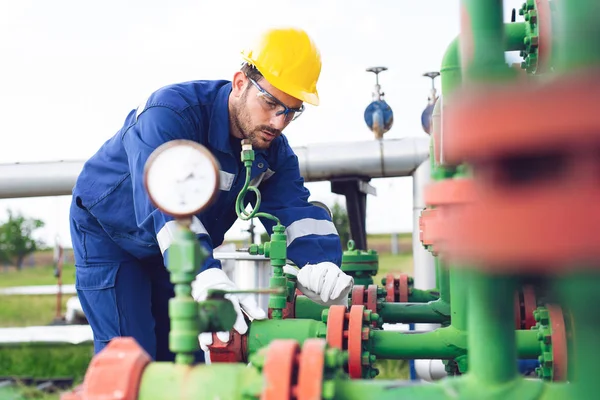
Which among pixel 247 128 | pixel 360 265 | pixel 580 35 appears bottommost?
pixel 360 265

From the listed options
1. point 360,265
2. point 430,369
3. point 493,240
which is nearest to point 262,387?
point 493,240

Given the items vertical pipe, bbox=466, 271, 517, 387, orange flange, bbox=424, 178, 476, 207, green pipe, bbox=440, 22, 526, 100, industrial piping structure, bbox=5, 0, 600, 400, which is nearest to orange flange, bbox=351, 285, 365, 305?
green pipe, bbox=440, 22, 526, 100

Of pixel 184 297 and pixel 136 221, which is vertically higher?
pixel 136 221

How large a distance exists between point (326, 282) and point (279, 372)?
1.30 meters

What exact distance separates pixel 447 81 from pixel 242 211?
0.70 meters

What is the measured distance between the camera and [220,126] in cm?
234

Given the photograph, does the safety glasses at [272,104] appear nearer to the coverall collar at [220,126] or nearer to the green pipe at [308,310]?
the coverall collar at [220,126]

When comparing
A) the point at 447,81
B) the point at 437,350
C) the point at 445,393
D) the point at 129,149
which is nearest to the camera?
the point at 445,393

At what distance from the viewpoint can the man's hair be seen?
2.33 meters

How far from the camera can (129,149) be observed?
2.12 metres

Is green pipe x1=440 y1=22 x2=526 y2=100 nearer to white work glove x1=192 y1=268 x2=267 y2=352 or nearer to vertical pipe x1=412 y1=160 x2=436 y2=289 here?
white work glove x1=192 y1=268 x2=267 y2=352

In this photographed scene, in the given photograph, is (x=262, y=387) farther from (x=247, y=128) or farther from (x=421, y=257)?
(x=421, y=257)

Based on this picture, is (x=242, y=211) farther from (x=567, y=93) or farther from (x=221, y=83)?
(x=567, y=93)

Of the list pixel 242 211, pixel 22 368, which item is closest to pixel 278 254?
pixel 242 211
